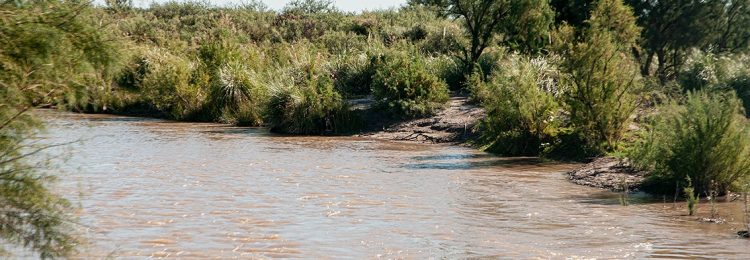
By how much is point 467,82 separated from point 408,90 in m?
1.79

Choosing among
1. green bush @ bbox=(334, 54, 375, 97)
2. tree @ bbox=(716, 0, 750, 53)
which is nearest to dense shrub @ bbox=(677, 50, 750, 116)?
tree @ bbox=(716, 0, 750, 53)

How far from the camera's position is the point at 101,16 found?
868 cm

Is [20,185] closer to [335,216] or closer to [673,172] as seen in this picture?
[335,216]

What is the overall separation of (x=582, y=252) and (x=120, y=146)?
14.8m

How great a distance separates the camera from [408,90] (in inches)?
1115

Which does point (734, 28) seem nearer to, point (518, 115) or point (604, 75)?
point (518, 115)

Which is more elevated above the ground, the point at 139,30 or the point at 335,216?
the point at 139,30

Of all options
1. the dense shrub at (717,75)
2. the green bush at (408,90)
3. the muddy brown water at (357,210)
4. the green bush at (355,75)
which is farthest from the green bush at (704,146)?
the green bush at (355,75)

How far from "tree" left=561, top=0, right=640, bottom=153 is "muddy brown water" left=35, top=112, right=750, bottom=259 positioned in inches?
54.3

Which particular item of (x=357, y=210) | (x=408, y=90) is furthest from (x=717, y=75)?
(x=357, y=210)

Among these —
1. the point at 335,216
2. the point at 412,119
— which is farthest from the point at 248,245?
the point at 412,119

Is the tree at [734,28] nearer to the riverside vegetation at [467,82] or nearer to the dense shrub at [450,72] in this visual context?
the riverside vegetation at [467,82]

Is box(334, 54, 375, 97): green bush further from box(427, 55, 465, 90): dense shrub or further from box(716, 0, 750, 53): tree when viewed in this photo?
box(716, 0, 750, 53): tree

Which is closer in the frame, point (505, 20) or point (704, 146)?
point (704, 146)
